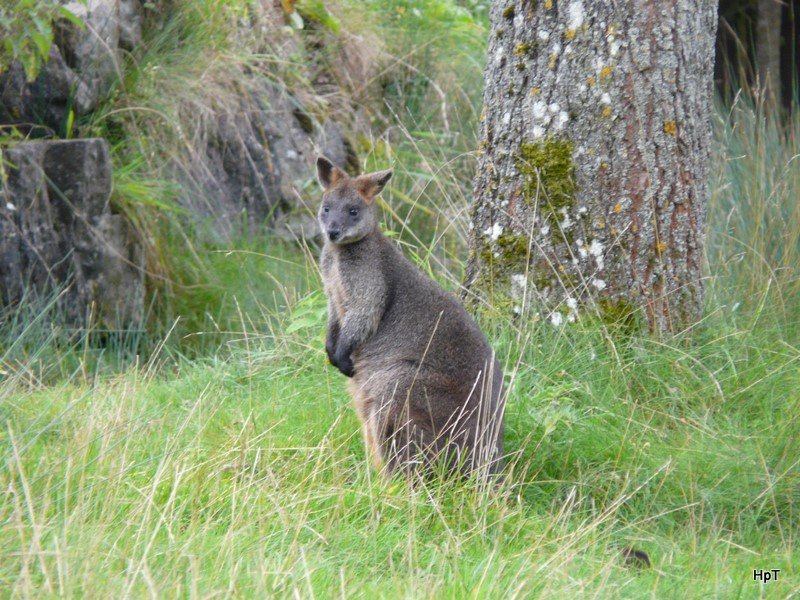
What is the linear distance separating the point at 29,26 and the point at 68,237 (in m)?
1.85

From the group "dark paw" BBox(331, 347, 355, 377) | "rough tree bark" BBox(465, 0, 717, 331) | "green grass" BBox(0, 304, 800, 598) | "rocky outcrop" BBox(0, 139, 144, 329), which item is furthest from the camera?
"rocky outcrop" BBox(0, 139, 144, 329)

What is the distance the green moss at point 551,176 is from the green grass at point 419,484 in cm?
61

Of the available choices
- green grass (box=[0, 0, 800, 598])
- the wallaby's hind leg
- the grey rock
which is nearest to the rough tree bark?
green grass (box=[0, 0, 800, 598])

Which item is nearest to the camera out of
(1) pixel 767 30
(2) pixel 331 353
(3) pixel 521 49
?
(2) pixel 331 353

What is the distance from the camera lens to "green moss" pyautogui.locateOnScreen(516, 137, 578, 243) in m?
5.07

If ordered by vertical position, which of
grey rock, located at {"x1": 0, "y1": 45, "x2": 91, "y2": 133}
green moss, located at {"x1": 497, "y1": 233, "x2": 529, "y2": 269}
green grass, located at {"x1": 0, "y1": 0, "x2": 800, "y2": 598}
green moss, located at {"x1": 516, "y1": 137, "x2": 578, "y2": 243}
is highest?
grey rock, located at {"x1": 0, "y1": 45, "x2": 91, "y2": 133}

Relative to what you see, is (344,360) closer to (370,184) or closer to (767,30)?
(370,184)

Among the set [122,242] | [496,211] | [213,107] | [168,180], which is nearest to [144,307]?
[122,242]

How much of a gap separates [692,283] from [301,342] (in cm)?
213

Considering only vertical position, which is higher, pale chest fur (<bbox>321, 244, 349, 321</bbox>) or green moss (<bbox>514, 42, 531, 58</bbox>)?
green moss (<bbox>514, 42, 531, 58</bbox>)

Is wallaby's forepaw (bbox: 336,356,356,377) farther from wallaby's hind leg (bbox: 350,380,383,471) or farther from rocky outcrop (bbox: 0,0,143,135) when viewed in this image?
rocky outcrop (bbox: 0,0,143,135)

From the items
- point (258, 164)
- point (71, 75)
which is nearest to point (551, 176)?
point (71, 75)

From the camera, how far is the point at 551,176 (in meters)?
5.09

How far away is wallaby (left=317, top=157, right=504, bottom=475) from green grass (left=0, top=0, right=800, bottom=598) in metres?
0.19
